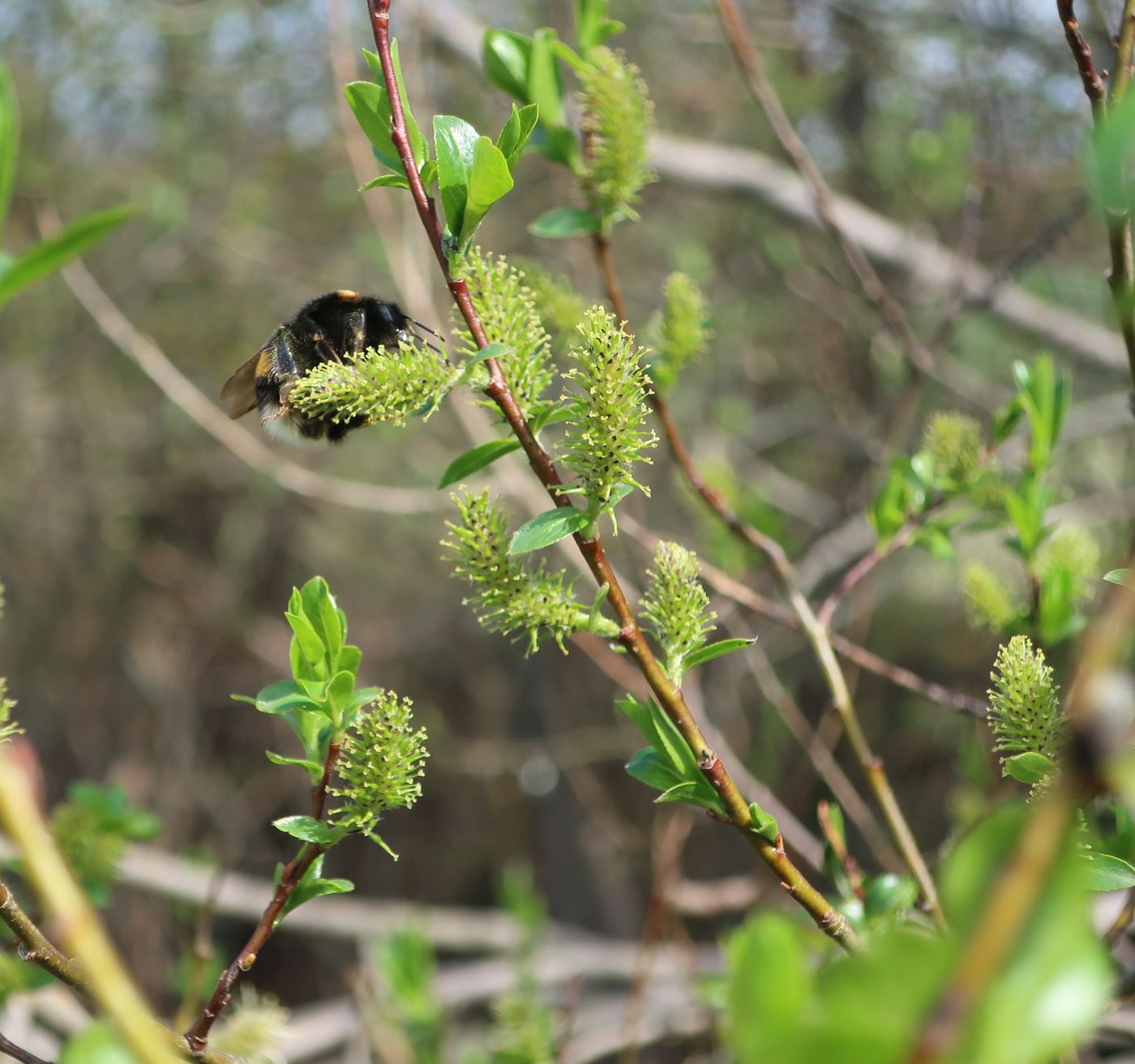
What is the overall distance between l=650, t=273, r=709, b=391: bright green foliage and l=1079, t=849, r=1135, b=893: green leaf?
81cm

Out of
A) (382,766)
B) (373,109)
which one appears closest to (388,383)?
(373,109)

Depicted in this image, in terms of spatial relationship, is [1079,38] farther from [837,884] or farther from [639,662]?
[837,884]

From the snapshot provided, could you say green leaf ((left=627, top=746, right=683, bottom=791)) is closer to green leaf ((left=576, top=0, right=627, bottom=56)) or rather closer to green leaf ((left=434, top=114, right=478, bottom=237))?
green leaf ((left=434, top=114, right=478, bottom=237))

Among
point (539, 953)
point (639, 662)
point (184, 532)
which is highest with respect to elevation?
point (184, 532)

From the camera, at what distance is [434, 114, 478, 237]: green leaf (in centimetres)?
84

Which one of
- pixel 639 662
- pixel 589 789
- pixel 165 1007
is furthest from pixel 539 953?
pixel 165 1007

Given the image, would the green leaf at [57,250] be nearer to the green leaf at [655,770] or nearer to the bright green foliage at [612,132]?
the green leaf at [655,770]

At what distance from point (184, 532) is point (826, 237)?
4.60 metres

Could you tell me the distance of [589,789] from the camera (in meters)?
5.09

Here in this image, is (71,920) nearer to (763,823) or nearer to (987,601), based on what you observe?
(763,823)

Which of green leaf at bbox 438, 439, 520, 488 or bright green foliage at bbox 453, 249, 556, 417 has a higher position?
bright green foliage at bbox 453, 249, 556, 417

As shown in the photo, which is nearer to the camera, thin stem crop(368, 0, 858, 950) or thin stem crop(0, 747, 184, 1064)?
thin stem crop(0, 747, 184, 1064)

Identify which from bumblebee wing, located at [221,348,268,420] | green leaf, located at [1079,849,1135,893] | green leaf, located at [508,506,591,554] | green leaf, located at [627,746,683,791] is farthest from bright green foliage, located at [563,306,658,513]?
bumblebee wing, located at [221,348,268,420]

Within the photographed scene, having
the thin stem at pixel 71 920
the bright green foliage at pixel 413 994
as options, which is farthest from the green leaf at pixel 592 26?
the bright green foliage at pixel 413 994
